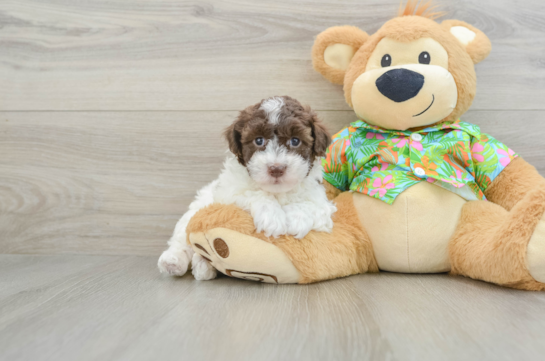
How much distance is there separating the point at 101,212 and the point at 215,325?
870 mm

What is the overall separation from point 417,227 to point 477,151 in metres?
0.28

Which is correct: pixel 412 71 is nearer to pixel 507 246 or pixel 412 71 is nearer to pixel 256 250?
pixel 507 246

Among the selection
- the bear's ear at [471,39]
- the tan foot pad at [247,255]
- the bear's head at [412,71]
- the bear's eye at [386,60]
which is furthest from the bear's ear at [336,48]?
the tan foot pad at [247,255]

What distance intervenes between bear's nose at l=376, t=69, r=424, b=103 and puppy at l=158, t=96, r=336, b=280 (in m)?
0.21

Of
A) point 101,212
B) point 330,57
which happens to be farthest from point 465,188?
point 101,212

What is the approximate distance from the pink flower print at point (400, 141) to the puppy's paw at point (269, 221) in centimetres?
40

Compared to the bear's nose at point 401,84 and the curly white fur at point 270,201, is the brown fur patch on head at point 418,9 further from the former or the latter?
the curly white fur at point 270,201

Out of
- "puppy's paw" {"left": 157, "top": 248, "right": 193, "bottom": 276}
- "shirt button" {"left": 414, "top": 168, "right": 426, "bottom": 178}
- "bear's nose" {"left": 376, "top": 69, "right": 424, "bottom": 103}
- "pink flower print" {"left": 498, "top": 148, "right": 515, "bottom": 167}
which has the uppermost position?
"bear's nose" {"left": 376, "top": 69, "right": 424, "bottom": 103}

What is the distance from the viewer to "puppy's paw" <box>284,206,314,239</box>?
0.87 m

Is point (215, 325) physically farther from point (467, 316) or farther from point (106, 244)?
point (106, 244)

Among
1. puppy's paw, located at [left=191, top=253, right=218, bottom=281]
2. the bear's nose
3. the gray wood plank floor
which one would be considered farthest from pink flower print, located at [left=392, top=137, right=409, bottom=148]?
puppy's paw, located at [left=191, top=253, right=218, bottom=281]

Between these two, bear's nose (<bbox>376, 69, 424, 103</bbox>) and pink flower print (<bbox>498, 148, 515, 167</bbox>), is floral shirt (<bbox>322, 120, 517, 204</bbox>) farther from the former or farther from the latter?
bear's nose (<bbox>376, 69, 424, 103</bbox>)

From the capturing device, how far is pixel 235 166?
0.96 meters

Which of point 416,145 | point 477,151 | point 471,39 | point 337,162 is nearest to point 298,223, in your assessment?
point 337,162
